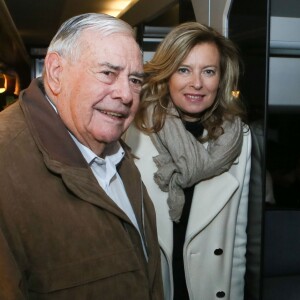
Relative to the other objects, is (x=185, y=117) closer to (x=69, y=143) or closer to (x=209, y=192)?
(x=209, y=192)

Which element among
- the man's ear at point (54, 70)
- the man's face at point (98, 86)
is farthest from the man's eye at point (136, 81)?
the man's ear at point (54, 70)

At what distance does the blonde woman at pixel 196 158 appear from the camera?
5.49ft

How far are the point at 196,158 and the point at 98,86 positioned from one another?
0.75 meters

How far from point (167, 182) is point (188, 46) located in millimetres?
536

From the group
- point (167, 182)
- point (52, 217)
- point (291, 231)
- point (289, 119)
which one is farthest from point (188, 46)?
point (291, 231)

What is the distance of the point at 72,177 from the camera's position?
97 cm

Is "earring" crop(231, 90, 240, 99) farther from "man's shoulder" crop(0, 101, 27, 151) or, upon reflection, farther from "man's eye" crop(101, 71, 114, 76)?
"man's shoulder" crop(0, 101, 27, 151)

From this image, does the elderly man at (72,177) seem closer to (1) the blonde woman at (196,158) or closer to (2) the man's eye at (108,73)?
(2) the man's eye at (108,73)

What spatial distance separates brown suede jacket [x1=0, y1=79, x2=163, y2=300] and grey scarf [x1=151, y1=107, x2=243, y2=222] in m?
0.62

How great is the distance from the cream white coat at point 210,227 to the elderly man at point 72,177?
56cm

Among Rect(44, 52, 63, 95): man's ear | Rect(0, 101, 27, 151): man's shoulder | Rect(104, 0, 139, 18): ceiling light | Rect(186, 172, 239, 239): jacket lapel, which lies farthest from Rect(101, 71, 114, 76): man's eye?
Rect(104, 0, 139, 18): ceiling light

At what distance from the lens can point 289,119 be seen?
7.13 feet

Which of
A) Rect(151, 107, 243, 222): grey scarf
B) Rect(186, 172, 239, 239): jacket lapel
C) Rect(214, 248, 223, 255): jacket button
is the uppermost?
Rect(151, 107, 243, 222): grey scarf

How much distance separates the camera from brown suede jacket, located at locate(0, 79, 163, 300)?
880 mm
